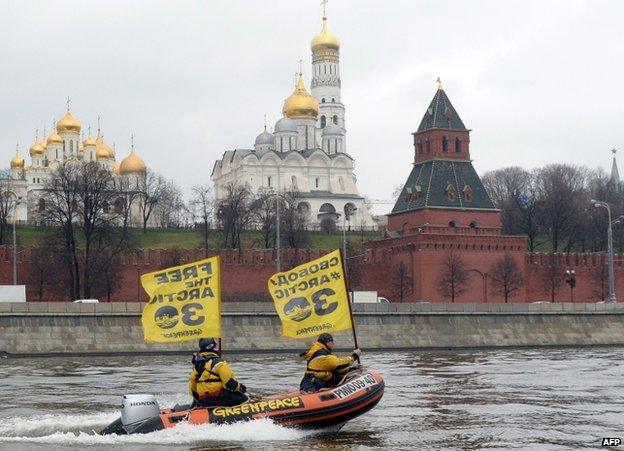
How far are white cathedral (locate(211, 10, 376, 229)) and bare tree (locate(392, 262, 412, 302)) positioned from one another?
40777 mm

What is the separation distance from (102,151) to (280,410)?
116m

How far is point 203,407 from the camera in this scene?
2369 centimetres

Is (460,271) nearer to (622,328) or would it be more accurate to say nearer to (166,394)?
(622,328)

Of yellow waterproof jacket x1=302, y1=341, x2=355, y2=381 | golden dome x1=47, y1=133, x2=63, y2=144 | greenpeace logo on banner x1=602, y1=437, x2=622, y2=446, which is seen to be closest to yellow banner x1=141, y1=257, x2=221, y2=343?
yellow waterproof jacket x1=302, y1=341, x2=355, y2=381

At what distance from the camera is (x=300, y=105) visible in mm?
131125

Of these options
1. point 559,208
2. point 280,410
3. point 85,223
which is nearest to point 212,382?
point 280,410

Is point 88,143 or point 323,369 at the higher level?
point 88,143

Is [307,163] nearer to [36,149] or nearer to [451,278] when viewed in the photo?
[36,149]

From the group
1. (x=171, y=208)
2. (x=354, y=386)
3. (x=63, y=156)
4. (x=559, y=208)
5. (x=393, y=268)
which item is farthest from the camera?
(x=63, y=156)

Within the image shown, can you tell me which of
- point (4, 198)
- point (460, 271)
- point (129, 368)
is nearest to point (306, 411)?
point (129, 368)

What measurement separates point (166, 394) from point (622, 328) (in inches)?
1387

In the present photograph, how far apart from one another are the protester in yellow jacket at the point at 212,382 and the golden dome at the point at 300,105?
108m

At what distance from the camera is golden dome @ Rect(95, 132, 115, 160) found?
136 m

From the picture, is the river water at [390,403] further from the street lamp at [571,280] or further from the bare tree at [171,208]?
the bare tree at [171,208]
